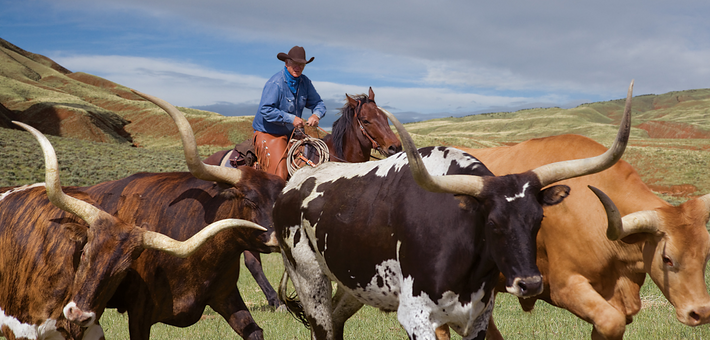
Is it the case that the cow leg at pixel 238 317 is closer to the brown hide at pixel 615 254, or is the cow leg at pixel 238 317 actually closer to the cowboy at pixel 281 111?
the cowboy at pixel 281 111

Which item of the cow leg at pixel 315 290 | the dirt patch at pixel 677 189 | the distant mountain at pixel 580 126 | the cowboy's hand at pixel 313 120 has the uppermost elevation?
the cowboy's hand at pixel 313 120

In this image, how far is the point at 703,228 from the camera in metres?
4.11

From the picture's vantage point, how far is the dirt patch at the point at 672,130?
11732 cm

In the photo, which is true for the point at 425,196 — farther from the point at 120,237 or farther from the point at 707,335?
the point at 707,335

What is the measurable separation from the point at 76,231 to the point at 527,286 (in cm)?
347

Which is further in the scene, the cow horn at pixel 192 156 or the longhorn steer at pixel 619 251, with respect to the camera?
the cow horn at pixel 192 156

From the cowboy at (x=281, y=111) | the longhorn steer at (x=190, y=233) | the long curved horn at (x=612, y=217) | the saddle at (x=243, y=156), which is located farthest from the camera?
the saddle at (x=243, y=156)

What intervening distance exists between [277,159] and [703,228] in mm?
5417

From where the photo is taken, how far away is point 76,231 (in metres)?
4.14

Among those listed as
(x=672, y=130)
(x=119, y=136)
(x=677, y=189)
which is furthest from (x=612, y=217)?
(x=672, y=130)

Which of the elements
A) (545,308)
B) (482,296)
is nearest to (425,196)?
(482,296)

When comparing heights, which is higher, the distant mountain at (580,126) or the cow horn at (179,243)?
the cow horn at (179,243)

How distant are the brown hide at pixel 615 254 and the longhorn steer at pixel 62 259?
2918 millimetres

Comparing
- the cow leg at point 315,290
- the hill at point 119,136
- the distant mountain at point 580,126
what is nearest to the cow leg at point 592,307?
the cow leg at point 315,290
